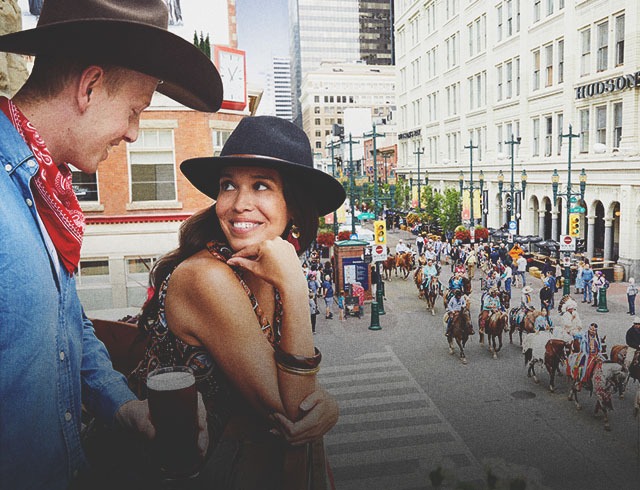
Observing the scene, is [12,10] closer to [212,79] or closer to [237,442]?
[212,79]

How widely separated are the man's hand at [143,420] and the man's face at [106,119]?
88cm

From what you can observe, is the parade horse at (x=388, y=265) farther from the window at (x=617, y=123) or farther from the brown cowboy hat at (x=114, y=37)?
the brown cowboy hat at (x=114, y=37)

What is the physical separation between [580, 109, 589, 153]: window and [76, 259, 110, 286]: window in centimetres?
2468

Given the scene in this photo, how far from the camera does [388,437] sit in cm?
931

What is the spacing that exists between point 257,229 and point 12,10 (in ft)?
9.77

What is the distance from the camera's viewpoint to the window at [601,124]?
2672 centimetres

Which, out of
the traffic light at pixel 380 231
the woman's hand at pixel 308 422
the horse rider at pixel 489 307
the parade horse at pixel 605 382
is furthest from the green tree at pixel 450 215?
the woman's hand at pixel 308 422

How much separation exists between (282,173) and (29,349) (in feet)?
4.24

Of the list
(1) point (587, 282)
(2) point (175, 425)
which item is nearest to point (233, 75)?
(1) point (587, 282)

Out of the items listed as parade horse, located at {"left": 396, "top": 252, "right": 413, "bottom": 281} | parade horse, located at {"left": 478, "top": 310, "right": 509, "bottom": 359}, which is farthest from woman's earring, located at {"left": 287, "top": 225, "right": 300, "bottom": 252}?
parade horse, located at {"left": 396, "top": 252, "right": 413, "bottom": 281}

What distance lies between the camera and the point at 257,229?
7.47 feet

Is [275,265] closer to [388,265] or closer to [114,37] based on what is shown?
[114,37]

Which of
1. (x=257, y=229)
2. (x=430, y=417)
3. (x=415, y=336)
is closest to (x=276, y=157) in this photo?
(x=257, y=229)

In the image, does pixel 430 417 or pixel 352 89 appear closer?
pixel 430 417
